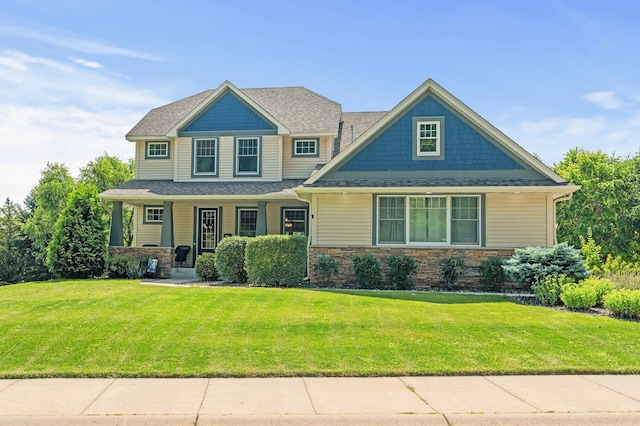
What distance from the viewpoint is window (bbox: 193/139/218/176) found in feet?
69.6

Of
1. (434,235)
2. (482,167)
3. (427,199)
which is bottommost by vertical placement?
(434,235)

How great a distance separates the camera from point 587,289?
37.2 ft

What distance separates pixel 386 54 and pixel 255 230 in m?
9.14

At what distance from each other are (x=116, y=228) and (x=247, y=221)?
5292mm

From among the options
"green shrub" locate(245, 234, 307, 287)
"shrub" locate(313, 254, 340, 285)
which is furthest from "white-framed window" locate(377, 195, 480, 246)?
"green shrub" locate(245, 234, 307, 287)

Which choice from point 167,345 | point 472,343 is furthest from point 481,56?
point 167,345

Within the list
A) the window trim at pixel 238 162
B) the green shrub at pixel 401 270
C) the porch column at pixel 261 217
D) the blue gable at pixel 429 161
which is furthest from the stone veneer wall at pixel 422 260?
the window trim at pixel 238 162

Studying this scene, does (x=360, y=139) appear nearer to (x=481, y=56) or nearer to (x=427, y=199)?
(x=427, y=199)

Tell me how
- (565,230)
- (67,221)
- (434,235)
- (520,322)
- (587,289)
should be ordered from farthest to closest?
1. (565,230)
2. (67,221)
3. (434,235)
4. (587,289)
5. (520,322)

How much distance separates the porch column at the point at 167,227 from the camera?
1952 centimetres

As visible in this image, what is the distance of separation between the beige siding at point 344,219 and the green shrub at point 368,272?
110 centimetres

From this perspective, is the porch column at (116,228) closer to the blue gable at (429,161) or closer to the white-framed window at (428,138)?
the blue gable at (429,161)

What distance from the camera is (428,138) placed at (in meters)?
16.9

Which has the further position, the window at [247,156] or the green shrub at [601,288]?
the window at [247,156]
